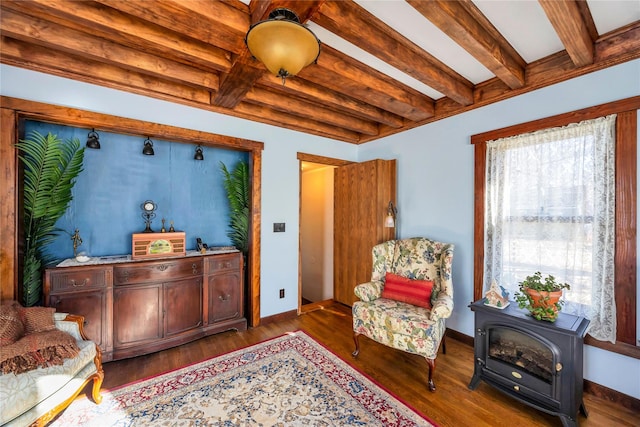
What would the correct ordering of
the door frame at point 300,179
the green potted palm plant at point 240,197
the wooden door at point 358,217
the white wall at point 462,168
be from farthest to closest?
1. the door frame at point 300,179
2. the wooden door at point 358,217
3. the green potted palm plant at point 240,197
4. the white wall at point 462,168

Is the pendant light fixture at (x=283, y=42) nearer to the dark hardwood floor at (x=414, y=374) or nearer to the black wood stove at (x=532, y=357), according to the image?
the black wood stove at (x=532, y=357)

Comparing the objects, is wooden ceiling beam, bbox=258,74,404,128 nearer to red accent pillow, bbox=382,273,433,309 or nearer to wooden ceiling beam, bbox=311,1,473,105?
wooden ceiling beam, bbox=311,1,473,105

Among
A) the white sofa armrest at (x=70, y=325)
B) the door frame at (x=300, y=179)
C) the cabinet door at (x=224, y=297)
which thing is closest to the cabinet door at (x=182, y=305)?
the cabinet door at (x=224, y=297)

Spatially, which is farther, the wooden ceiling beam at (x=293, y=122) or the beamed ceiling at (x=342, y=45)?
the wooden ceiling beam at (x=293, y=122)

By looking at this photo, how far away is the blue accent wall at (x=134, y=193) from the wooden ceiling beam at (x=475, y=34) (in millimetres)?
2738

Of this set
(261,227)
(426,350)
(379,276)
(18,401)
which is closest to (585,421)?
(426,350)

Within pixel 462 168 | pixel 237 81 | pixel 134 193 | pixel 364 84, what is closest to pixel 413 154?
pixel 462 168

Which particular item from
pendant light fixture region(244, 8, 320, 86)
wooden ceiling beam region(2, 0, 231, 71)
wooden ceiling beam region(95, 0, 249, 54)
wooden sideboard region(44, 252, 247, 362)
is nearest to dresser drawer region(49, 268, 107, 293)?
wooden sideboard region(44, 252, 247, 362)

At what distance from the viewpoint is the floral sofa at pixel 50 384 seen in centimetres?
132

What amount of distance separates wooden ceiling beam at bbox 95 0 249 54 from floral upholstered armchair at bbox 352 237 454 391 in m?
2.39

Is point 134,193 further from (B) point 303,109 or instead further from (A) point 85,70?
(B) point 303,109

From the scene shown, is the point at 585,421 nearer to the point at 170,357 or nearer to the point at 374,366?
the point at 374,366

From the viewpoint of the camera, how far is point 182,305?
8.71ft

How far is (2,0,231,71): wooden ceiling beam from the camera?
152 cm
